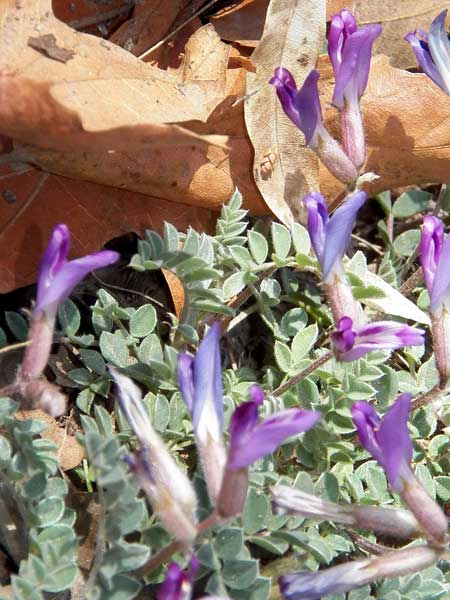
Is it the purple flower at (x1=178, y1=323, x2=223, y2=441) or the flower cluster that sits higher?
the flower cluster

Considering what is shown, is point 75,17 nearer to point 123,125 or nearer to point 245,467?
point 123,125

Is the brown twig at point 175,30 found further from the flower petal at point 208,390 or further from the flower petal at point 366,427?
the flower petal at point 366,427

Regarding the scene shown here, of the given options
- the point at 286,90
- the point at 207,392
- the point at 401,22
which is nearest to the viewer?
the point at 207,392

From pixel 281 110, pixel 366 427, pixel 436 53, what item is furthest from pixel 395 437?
pixel 436 53

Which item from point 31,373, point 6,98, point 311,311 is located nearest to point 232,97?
point 311,311

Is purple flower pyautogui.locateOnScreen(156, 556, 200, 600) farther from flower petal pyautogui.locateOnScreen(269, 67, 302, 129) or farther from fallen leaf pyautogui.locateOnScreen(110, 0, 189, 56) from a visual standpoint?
fallen leaf pyautogui.locateOnScreen(110, 0, 189, 56)

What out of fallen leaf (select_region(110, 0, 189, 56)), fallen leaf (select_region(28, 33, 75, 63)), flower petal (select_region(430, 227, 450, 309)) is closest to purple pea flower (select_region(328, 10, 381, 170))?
flower petal (select_region(430, 227, 450, 309))

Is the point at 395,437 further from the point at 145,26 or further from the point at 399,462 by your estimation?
the point at 145,26
